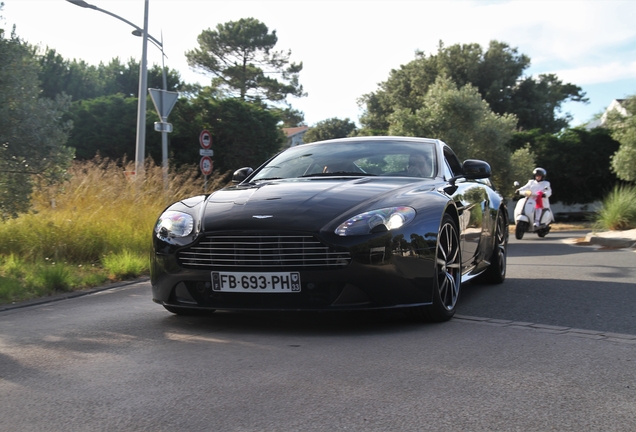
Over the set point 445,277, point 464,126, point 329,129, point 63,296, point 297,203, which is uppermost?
point 329,129

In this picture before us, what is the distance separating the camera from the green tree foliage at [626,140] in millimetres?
23044

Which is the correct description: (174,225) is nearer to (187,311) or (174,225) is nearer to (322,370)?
(187,311)

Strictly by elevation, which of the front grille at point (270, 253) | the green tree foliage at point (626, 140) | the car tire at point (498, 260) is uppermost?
the green tree foliage at point (626, 140)

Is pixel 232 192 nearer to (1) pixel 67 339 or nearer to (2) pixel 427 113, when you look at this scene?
(1) pixel 67 339

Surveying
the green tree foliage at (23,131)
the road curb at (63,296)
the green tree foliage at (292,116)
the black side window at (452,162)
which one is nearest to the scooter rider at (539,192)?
the black side window at (452,162)

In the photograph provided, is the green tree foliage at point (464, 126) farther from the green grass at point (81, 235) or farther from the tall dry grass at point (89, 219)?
the green grass at point (81, 235)

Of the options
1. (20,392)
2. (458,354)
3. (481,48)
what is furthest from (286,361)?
(481,48)

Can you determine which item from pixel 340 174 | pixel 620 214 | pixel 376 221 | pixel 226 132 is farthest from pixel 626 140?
pixel 376 221

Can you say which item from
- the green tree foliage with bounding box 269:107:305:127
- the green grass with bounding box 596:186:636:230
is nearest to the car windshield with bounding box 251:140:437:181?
the green grass with bounding box 596:186:636:230

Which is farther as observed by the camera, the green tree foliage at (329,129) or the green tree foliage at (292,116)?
the green tree foliage at (329,129)

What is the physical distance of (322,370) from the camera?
3914 mm

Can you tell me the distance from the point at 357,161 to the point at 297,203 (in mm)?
1403

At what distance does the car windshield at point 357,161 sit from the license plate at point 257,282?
1.59 m

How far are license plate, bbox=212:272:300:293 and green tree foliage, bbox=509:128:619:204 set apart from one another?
26.9 meters
